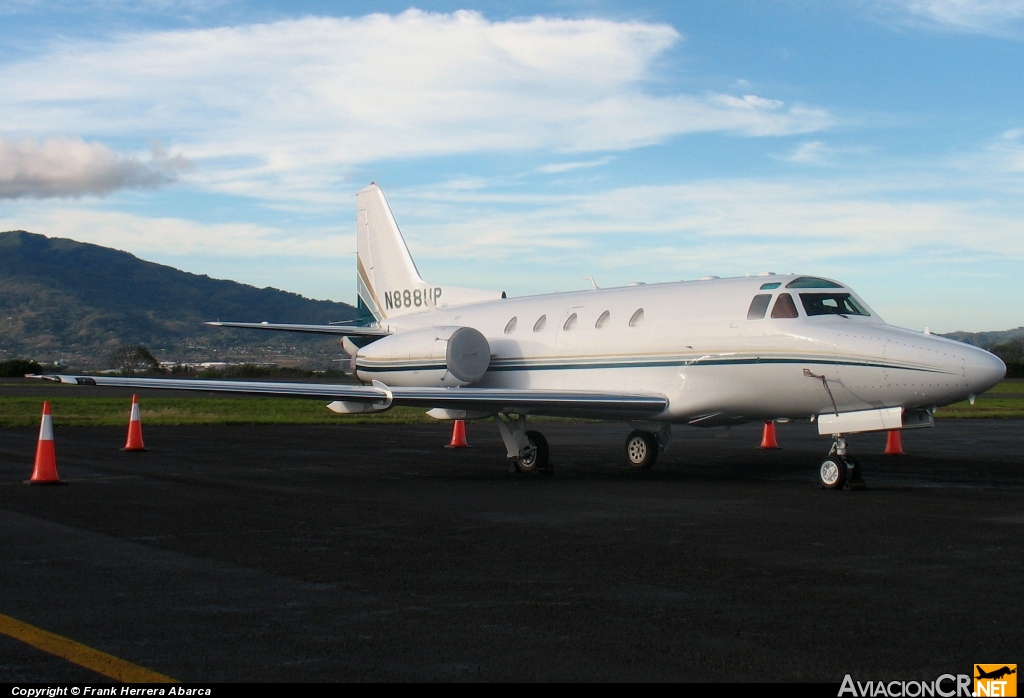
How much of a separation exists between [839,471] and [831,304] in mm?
2571

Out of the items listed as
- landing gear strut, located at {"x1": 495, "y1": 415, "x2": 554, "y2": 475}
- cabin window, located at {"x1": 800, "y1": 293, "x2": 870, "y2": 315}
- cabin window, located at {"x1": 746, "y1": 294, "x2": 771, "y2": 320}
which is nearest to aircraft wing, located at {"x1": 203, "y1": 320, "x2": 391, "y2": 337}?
landing gear strut, located at {"x1": 495, "y1": 415, "x2": 554, "y2": 475}

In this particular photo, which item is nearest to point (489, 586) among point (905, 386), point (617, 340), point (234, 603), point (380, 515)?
point (234, 603)

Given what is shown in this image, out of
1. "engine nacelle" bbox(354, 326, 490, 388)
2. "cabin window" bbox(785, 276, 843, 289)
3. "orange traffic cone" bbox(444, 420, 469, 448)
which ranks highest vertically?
"cabin window" bbox(785, 276, 843, 289)

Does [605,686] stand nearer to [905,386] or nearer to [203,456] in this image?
[905,386]

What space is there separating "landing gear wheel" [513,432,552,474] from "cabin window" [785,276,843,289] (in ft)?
14.5

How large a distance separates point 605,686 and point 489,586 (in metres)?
2.38

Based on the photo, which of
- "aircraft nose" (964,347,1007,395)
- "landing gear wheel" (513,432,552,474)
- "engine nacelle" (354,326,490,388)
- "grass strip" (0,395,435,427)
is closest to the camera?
"aircraft nose" (964,347,1007,395)

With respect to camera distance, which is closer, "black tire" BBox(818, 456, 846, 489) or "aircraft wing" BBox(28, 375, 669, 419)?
"black tire" BBox(818, 456, 846, 489)

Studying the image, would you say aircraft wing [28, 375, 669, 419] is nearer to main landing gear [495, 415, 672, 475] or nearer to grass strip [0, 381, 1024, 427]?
main landing gear [495, 415, 672, 475]

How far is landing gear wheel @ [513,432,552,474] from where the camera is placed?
51.3ft

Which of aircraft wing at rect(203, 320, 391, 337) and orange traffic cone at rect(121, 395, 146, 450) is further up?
aircraft wing at rect(203, 320, 391, 337)

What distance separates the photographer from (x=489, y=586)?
7.07 metres

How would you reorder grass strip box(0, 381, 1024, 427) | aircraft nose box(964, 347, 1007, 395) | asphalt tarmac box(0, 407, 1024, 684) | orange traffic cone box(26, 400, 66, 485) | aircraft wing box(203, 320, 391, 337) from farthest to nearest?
grass strip box(0, 381, 1024, 427) < aircraft wing box(203, 320, 391, 337) < orange traffic cone box(26, 400, 66, 485) < aircraft nose box(964, 347, 1007, 395) < asphalt tarmac box(0, 407, 1024, 684)

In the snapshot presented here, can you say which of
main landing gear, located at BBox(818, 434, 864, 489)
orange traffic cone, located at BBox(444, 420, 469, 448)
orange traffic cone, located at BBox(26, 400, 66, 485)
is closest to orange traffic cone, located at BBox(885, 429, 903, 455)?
main landing gear, located at BBox(818, 434, 864, 489)
